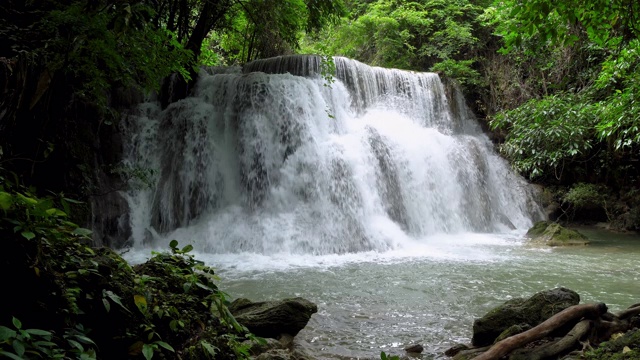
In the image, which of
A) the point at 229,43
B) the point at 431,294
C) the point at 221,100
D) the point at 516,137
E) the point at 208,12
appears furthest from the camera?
the point at 229,43

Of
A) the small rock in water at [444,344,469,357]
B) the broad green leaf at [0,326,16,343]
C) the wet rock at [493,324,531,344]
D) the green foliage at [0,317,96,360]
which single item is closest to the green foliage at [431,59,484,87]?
the small rock in water at [444,344,469,357]

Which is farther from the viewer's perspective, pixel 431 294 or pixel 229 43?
pixel 229 43

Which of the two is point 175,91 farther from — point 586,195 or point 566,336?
point 586,195

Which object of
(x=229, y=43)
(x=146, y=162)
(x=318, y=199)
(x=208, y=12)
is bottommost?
(x=318, y=199)

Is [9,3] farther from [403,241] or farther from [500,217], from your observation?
[500,217]

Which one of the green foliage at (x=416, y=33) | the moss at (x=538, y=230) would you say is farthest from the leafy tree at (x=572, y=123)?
the green foliage at (x=416, y=33)

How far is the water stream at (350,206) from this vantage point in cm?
604

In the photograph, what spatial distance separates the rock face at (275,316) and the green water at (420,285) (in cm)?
23

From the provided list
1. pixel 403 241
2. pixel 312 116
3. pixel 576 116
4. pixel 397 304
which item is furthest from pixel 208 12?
pixel 576 116

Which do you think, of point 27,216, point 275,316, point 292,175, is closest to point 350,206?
point 292,175

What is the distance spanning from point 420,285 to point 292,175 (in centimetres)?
497

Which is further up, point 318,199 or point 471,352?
point 318,199

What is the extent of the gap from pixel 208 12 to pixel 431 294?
794 centimetres

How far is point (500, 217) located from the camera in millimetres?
13695
